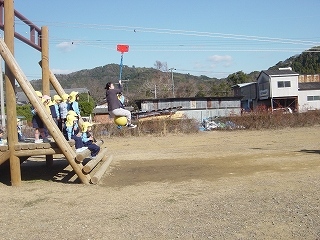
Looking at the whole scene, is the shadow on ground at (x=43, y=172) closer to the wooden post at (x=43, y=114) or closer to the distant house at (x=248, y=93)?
the wooden post at (x=43, y=114)

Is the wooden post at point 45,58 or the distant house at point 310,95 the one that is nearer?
the wooden post at point 45,58

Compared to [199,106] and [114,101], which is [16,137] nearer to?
[114,101]

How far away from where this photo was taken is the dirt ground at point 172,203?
4.83m

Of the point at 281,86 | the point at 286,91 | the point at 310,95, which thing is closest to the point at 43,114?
the point at 281,86

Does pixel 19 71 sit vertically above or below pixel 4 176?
above

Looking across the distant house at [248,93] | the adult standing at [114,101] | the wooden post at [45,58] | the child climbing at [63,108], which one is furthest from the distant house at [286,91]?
the adult standing at [114,101]

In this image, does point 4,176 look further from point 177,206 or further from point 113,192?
point 177,206

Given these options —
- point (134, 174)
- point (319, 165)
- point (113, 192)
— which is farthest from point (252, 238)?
point (319, 165)

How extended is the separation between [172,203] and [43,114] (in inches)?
146

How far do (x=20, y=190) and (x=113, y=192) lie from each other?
209cm

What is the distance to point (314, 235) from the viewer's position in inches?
175

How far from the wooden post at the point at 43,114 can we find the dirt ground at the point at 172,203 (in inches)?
16.2

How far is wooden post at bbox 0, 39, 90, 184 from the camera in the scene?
26.9ft

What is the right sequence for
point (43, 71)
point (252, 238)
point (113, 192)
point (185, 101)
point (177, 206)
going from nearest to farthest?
point (252, 238) → point (177, 206) → point (113, 192) → point (43, 71) → point (185, 101)
